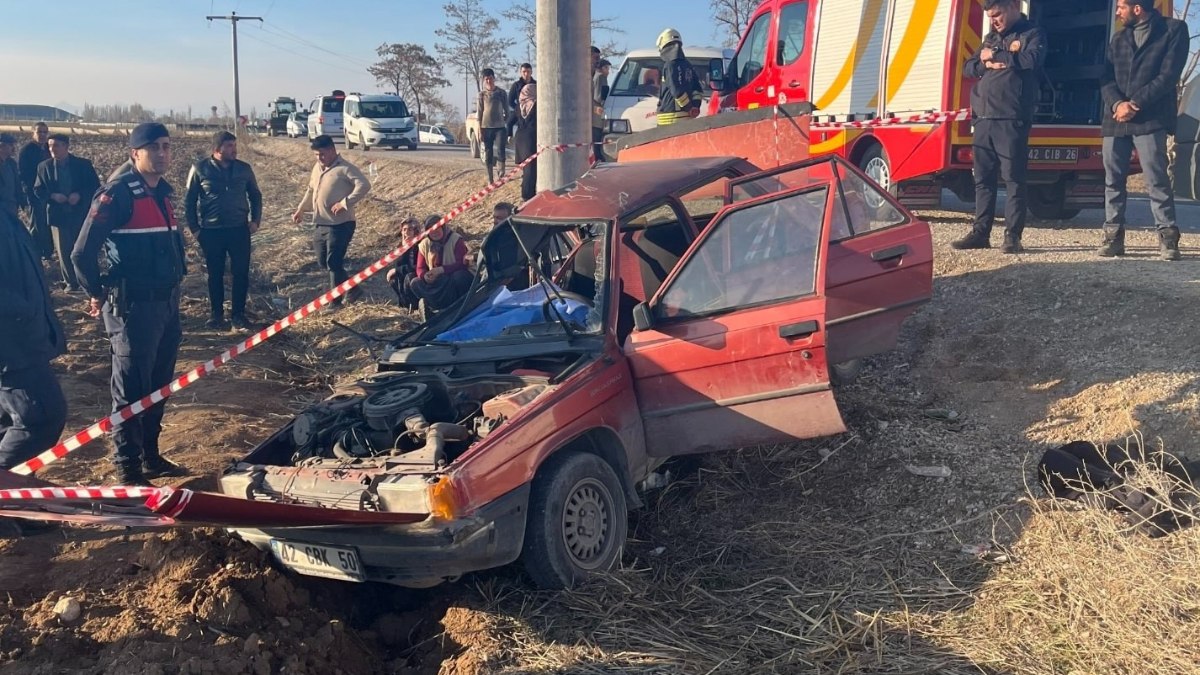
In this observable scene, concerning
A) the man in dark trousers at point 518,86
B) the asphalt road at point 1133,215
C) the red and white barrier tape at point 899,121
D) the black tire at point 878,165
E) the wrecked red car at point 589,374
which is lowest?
the wrecked red car at point 589,374

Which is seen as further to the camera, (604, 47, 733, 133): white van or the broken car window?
(604, 47, 733, 133): white van

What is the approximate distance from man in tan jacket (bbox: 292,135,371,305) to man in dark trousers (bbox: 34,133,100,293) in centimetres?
268

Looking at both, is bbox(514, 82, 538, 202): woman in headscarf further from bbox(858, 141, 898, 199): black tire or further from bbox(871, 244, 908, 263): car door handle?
bbox(871, 244, 908, 263): car door handle

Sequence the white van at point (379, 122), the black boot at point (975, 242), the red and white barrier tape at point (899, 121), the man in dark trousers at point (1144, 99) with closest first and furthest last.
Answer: the man in dark trousers at point (1144, 99)
the black boot at point (975, 242)
the red and white barrier tape at point (899, 121)
the white van at point (379, 122)

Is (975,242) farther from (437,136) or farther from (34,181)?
(437,136)

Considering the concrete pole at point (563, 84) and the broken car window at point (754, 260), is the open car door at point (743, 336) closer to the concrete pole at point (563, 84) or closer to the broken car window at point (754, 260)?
the broken car window at point (754, 260)

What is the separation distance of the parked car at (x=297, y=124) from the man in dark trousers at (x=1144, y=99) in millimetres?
44077

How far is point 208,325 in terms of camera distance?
979cm

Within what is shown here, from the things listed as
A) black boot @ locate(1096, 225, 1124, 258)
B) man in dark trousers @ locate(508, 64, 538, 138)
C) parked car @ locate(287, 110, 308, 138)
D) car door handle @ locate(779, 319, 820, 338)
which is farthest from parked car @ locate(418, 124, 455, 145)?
car door handle @ locate(779, 319, 820, 338)

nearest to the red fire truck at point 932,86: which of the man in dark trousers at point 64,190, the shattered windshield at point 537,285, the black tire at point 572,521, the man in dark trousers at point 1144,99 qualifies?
the man in dark trousers at point 1144,99

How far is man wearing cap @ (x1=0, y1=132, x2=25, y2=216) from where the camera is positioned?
23.2 ft

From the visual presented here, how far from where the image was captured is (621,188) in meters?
5.23

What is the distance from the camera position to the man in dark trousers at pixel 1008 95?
22.8 ft

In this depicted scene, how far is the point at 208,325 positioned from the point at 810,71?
7.01 m
